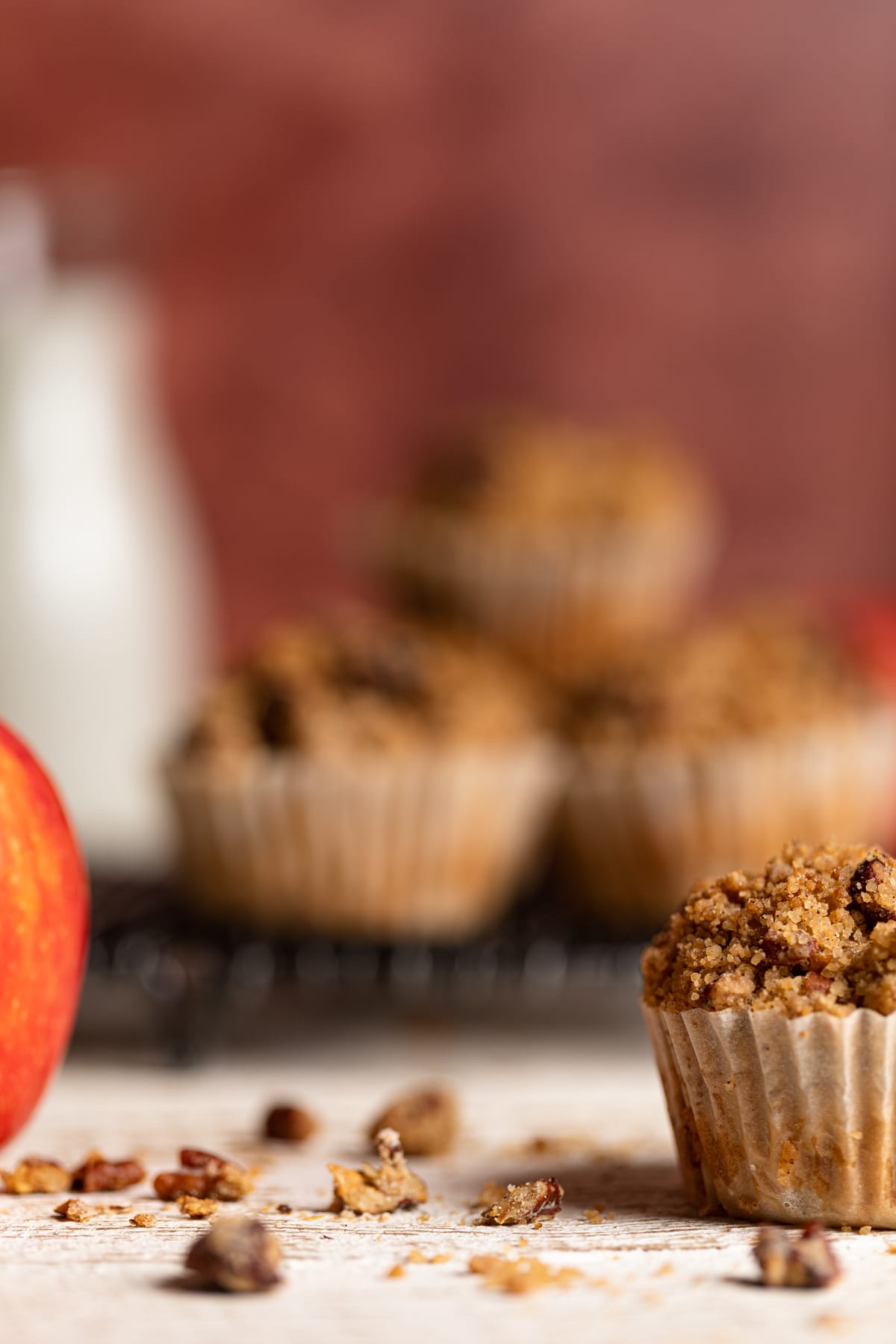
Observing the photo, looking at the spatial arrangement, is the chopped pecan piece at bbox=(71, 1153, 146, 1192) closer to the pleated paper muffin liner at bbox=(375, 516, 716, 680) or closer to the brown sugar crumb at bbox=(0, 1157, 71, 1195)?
the brown sugar crumb at bbox=(0, 1157, 71, 1195)

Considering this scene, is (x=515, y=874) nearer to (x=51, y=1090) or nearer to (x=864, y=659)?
(x=864, y=659)

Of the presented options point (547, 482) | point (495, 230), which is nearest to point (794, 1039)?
point (547, 482)

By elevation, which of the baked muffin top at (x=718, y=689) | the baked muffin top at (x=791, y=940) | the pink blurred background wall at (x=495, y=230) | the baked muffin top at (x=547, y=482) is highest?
the pink blurred background wall at (x=495, y=230)

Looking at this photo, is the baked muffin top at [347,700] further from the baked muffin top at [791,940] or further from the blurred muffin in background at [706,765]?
the baked muffin top at [791,940]

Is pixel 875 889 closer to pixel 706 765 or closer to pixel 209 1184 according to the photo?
pixel 209 1184

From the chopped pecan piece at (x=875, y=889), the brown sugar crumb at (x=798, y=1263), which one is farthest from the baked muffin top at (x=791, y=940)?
the brown sugar crumb at (x=798, y=1263)

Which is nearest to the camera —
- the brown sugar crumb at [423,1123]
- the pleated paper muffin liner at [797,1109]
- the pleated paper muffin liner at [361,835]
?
the pleated paper muffin liner at [797,1109]
